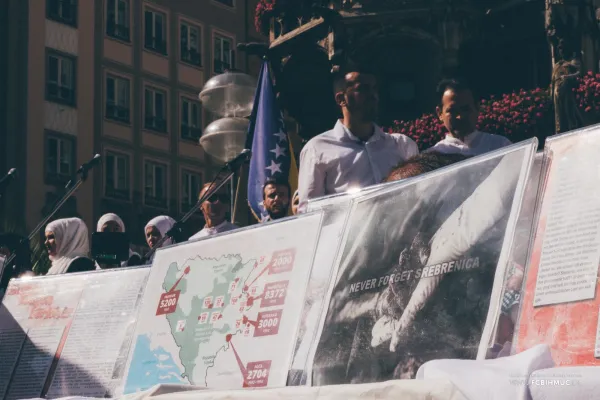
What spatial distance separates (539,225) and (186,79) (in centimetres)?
3876

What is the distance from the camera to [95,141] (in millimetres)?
37438

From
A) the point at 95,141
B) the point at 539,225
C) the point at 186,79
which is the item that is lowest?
Result: the point at 539,225

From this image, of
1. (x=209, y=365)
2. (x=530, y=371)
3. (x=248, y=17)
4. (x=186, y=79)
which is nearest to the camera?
(x=530, y=371)

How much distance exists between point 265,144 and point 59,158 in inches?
991

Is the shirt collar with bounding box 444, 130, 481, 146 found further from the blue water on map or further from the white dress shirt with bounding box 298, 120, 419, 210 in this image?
the blue water on map

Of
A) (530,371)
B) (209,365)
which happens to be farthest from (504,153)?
(209,365)

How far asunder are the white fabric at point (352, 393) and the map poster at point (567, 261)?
14.0 inches

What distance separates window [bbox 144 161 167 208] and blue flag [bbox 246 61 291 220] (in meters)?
27.4

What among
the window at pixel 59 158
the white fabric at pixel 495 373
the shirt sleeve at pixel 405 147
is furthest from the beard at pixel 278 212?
the window at pixel 59 158

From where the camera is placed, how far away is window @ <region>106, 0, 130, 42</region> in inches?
1524

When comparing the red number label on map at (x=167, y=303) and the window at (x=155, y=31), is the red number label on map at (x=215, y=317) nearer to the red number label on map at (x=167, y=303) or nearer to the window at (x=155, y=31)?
the red number label on map at (x=167, y=303)

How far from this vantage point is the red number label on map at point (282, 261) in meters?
4.11

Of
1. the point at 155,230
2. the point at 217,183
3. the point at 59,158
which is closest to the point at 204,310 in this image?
the point at 217,183

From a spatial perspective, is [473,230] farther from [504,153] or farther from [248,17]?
[248,17]
